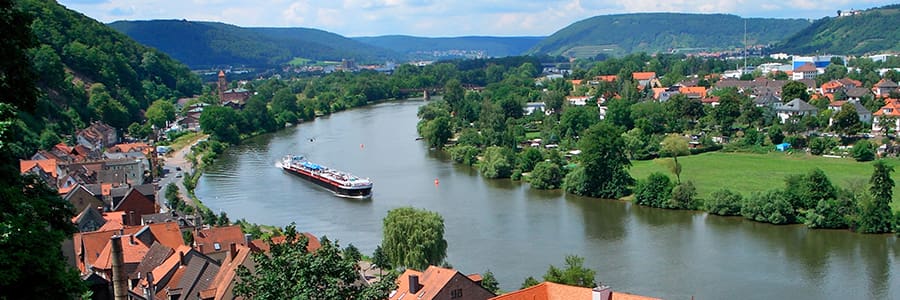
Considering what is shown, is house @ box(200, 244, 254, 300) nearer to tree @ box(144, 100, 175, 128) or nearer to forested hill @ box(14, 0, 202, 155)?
forested hill @ box(14, 0, 202, 155)

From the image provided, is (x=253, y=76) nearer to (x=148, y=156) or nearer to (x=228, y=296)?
Answer: (x=148, y=156)

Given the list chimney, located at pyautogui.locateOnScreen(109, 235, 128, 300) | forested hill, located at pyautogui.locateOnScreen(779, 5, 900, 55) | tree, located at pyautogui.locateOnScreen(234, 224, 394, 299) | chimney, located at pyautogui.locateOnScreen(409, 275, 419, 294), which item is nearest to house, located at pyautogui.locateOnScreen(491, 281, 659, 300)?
chimney, located at pyautogui.locateOnScreen(409, 275, 419, 294)

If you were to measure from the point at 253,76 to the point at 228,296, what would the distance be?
115552 mm

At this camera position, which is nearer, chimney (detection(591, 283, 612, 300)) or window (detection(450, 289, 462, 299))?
chimney (detection(591, 283, 612, 300))

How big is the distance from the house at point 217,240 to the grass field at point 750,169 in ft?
50.3

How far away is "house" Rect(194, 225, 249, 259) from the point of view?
1691 centimetres

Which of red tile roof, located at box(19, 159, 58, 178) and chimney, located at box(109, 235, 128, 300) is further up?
chimney, located at box(109, 235, 128, 300)

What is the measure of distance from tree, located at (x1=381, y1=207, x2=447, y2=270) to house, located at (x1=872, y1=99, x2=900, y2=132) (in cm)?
2648

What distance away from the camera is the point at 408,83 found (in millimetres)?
85312

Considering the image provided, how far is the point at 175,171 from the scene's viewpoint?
115 feet

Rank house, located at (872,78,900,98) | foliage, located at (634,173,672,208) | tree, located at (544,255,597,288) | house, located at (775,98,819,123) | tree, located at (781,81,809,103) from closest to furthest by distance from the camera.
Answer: tree, located at (544,255,597,288) → foliage, located at (634,173,672,208) → house, located at (775,98,819,123) → tree, located at (781,81,809,103) → house, located at (872,78,900,98)

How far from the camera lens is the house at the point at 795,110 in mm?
40862

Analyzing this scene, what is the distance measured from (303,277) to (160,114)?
148 feet

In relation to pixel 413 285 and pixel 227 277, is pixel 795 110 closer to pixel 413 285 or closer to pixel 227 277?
pixel 413 285
